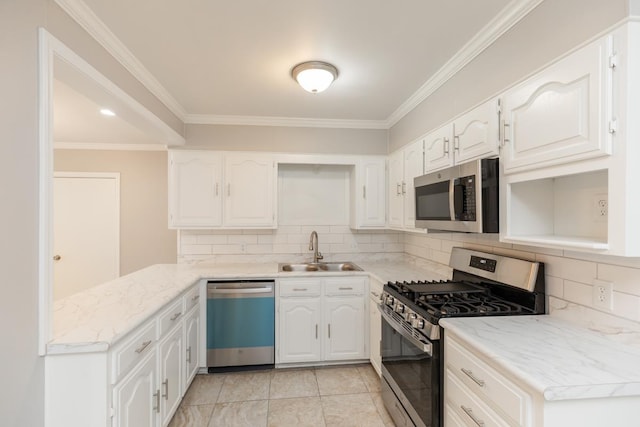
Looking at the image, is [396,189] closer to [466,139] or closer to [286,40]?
[466,139]

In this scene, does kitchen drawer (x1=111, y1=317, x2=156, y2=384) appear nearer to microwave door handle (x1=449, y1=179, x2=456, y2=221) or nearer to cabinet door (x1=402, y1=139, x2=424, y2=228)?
microwave door handle (x1=449, y1=179, x2=456, y2=221)

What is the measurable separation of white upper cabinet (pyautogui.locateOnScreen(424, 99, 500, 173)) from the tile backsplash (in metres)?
0.52

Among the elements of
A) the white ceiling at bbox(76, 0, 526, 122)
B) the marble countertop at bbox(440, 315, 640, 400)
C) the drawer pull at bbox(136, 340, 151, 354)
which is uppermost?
the white ceiling at bbox(76, 0, 526, 122)

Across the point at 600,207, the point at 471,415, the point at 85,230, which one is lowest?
the point at 471,415

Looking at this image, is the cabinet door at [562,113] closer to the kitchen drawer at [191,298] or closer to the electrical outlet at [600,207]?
the electrical outlet at [600,207]

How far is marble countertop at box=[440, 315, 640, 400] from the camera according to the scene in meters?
1.00

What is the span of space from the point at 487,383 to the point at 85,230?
188 inches

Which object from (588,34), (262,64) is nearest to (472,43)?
(588,34)

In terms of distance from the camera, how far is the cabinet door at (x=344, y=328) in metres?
3.01

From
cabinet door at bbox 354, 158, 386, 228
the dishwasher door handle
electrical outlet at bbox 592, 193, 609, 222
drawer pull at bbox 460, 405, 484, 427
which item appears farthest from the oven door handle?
cabinet door at bbox 354, 158, 386, 228

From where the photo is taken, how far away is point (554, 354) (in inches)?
46.9

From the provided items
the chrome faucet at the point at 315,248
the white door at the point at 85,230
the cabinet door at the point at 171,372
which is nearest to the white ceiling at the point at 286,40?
the chrome faucet at the point at 315,248

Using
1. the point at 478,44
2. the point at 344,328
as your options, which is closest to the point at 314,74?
the point at 478,44

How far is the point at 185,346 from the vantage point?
2.46m
